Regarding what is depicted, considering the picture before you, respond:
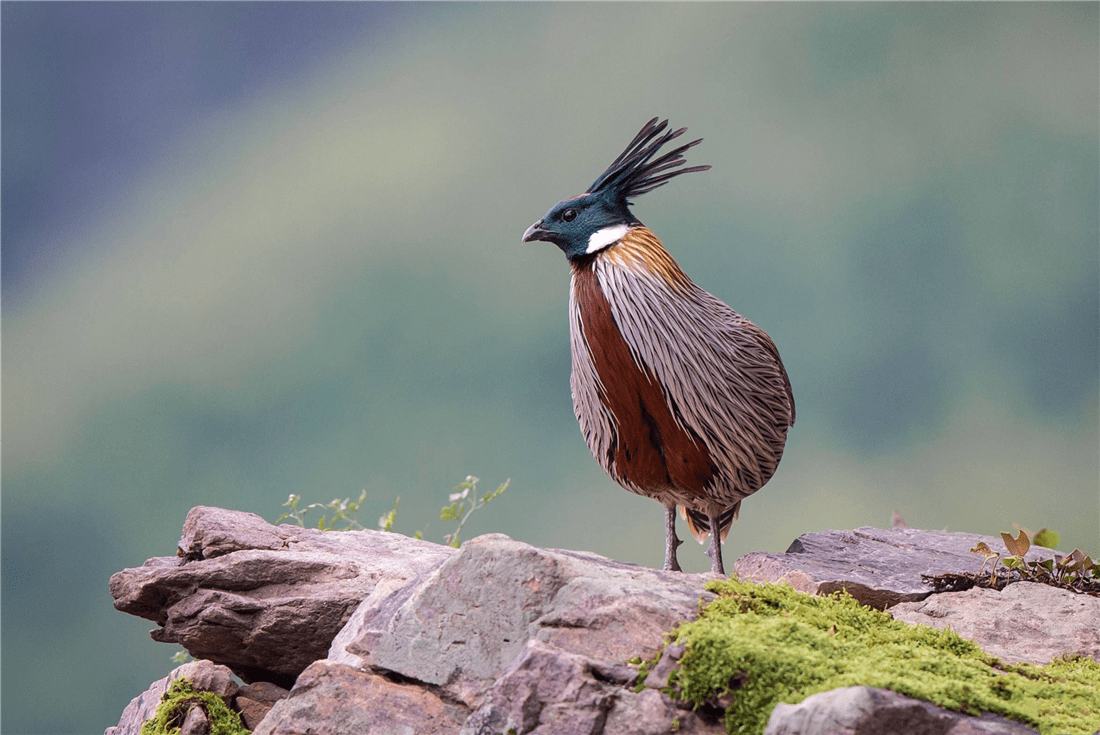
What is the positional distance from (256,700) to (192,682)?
0.91ft

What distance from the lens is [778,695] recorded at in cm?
271

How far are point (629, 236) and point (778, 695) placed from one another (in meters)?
2.65

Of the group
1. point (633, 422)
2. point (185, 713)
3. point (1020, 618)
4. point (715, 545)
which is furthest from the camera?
point (715, 545)

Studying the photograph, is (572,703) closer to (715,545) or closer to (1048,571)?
(715,545)

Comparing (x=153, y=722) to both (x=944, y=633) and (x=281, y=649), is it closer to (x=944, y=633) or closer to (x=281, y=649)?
(x=281, y=649)

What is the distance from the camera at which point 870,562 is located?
537cm

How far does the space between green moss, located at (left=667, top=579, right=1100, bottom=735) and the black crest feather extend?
2276mm

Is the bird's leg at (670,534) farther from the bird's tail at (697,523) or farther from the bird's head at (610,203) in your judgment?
the bird's head at (610,203)

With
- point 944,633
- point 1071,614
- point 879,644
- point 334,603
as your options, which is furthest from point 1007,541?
point 334,603

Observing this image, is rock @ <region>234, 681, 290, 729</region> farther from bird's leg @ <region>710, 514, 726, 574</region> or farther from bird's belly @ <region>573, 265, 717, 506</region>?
bird's leg @ <region>710, 514, 726, 574</region>

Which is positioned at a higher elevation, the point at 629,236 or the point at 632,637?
the point at 629,236

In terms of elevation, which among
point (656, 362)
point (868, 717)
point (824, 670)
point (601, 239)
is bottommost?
point (868, 717)

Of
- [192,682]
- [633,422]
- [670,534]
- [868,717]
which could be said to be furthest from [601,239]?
[868,717]

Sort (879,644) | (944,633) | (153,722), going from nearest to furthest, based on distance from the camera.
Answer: (879,644), (944,633), (153,722)
